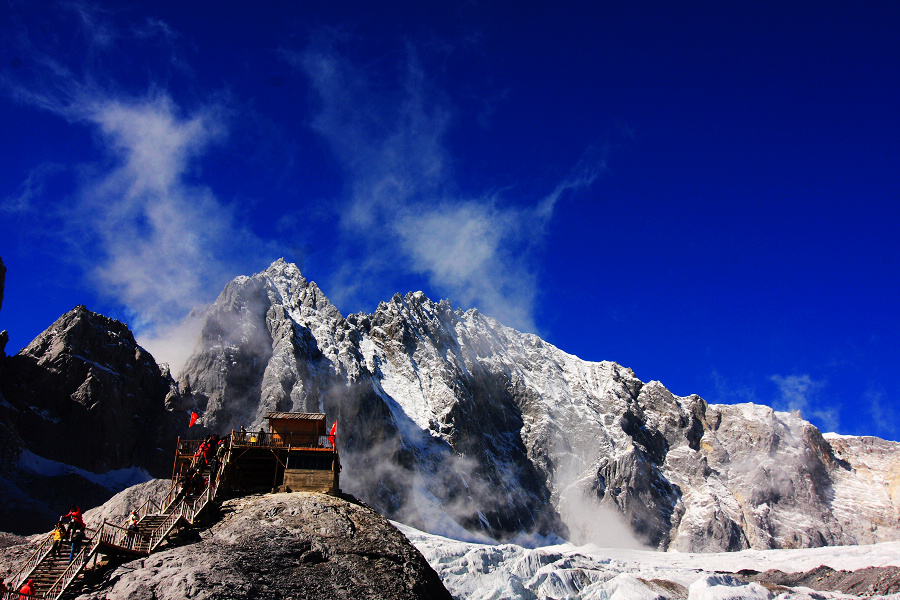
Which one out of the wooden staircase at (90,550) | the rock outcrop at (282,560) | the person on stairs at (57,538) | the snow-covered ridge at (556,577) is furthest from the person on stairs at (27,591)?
the snow-covered ridge at (556,577)

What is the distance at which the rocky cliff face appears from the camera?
354 ft

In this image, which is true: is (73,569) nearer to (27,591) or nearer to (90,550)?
(90,550)

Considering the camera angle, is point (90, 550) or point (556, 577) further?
point (556, 577)

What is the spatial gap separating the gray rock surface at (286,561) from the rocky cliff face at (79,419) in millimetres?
84468

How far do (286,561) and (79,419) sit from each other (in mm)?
115584

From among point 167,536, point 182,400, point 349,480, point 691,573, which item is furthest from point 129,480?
point 691,573

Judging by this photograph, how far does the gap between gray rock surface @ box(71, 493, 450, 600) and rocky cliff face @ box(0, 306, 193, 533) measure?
84468 millimetres

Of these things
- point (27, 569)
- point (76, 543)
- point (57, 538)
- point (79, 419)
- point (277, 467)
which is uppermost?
point (79, 419)

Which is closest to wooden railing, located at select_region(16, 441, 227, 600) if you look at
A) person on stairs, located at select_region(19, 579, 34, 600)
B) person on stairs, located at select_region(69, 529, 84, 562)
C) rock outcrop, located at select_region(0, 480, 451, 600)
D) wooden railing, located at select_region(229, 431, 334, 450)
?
person on stairs, located at select_region(19, 579, 34, 600)

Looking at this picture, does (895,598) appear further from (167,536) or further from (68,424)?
(68,424)

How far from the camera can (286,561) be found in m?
27.1

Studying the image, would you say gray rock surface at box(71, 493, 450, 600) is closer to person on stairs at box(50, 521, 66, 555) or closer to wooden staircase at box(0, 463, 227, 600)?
wooden staircase at box(0, 463, 227, 600)

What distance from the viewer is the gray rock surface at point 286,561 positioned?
80.2 ft

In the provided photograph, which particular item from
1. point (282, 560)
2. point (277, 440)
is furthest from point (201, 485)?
point (282, 560)
